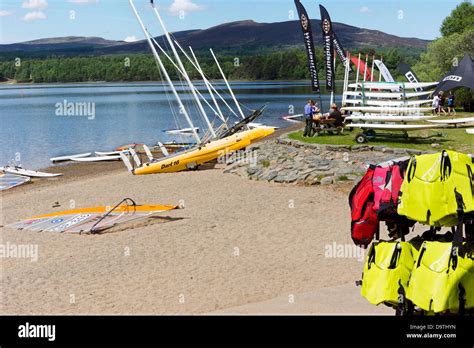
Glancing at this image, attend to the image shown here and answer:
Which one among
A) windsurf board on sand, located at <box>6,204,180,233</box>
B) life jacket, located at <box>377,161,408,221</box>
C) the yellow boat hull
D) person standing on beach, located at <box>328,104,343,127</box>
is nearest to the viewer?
life jacket, located at <box>377,161,408,221</box>

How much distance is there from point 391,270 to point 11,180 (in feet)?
89.7

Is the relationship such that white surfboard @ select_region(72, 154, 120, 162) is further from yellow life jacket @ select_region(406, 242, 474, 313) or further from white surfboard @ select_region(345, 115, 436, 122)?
yellow life jacket @ select_region(406, 242, 474, 313)

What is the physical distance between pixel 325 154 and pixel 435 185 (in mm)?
18603

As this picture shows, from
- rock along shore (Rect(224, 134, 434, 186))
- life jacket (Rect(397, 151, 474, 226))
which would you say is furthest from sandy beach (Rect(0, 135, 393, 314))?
life jacket (Rect(397, 151, 474, 226))

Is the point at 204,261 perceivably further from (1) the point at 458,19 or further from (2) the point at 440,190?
(1) the point at 458,19

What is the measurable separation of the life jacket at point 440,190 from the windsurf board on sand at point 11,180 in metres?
25.4

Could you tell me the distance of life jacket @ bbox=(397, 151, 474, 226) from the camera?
5.27m

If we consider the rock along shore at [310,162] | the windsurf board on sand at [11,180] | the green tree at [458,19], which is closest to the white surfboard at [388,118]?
the rock along shore at [310,162]

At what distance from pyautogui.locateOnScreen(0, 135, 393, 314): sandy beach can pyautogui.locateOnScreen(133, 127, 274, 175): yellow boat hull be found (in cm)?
499

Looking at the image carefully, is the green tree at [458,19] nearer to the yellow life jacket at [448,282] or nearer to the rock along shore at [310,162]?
the rock along shore at [310,162]

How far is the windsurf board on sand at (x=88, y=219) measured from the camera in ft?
56.5

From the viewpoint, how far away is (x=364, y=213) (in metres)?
5.94

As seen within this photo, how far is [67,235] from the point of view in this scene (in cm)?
1680
